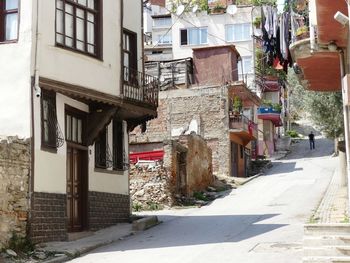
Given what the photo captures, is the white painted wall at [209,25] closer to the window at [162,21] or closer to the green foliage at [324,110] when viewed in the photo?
the window at [162,21]

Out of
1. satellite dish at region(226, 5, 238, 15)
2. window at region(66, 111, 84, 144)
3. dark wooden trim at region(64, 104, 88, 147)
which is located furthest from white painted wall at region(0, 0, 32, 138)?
satellite dish at region(226, 5, 238, 15)

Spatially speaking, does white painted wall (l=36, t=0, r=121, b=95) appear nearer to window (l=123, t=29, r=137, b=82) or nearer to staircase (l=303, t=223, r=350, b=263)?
window (l=123, t=29, r=137, b=82)

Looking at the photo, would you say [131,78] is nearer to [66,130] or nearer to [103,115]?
[103,115]

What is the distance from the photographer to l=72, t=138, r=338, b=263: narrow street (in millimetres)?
13008

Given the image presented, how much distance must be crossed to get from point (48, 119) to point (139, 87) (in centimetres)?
440

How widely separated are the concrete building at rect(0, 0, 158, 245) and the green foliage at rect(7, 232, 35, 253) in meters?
0.23

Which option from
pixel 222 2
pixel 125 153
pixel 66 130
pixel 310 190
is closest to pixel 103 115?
pixel 66 130

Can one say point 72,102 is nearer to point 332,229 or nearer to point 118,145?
point 118,145

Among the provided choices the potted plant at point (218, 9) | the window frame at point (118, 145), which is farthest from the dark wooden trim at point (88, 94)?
the potted plant at point (218, 9)

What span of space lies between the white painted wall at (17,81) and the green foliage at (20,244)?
8.21 ft

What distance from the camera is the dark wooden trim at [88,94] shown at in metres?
15.3

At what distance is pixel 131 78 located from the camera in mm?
19141

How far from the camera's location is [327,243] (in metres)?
11.1

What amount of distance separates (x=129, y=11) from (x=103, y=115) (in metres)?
4.43
